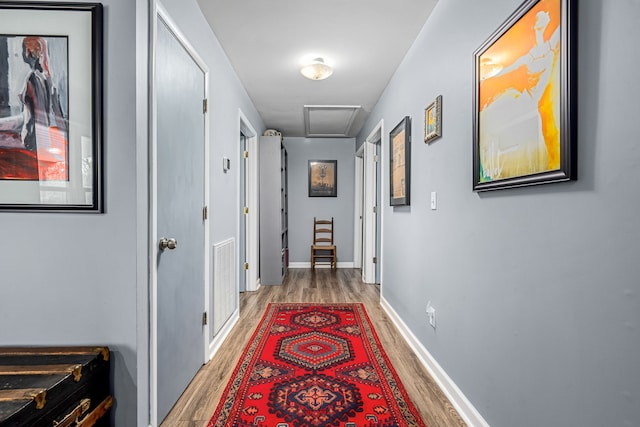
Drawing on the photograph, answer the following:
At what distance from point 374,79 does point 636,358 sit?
299cm

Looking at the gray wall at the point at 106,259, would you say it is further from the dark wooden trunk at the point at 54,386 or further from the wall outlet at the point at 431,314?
the wall outlet at the point at 431,314

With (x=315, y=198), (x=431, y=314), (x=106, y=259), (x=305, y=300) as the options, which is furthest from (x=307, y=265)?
(x=106, y=259)

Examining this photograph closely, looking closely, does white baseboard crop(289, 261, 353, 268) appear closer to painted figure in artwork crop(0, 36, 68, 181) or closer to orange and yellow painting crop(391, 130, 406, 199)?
orange and yellow painting crop(391, 130, 406, 199)

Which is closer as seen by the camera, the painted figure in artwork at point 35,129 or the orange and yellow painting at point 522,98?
→ the orange and yellow painting at point 522,98

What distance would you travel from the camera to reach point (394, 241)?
10.2ft

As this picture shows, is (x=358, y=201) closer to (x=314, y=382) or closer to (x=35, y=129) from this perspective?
(x=314, y=382)

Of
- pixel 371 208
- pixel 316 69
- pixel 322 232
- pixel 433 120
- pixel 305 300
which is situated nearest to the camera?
pixel 433 120

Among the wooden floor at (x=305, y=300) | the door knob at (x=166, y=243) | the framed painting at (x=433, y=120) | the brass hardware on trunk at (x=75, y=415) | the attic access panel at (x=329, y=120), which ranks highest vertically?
the attic access panel at (x=329, y=120)

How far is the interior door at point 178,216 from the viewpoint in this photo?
154 cm

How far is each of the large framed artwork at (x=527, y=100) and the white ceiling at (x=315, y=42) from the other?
38.5 inches

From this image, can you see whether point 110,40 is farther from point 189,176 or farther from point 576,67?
point 576,67

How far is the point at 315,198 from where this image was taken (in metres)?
5.84

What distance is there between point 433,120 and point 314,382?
180 cm

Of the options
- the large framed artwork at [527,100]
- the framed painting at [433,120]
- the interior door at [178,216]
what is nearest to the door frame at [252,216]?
the interior door at [178,216]
